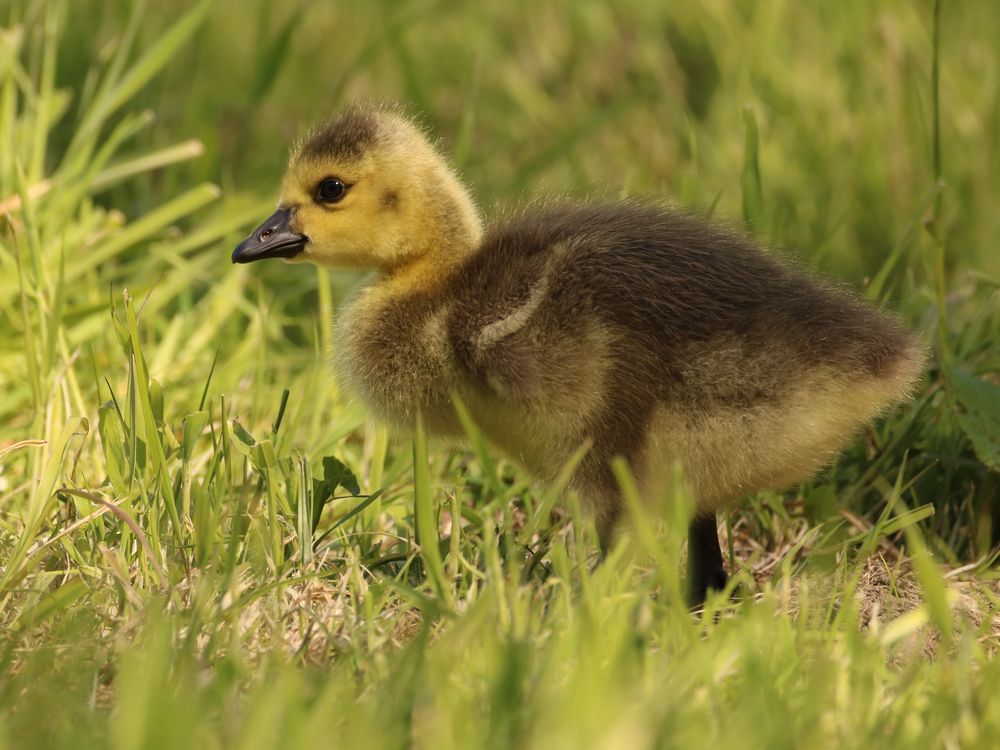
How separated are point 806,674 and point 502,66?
340cm

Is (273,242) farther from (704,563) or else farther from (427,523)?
(704,563)

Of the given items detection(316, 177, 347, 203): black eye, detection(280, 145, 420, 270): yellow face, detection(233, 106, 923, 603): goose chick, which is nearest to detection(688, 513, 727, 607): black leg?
detection(233, 106, 923, 603): goose chick

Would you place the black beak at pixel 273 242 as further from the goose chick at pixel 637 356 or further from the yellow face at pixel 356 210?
the goose chick at pixel 637 356

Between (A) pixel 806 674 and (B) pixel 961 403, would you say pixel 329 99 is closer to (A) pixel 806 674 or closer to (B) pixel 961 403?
(B) pixel 961 403

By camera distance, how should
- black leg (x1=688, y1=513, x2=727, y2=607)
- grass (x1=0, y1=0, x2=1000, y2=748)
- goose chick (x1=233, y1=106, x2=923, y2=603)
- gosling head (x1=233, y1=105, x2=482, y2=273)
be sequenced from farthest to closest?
gosling head (x1=233, y1=105, x2=482, y2=273), black leg (x1=688, y1=513, x2=727, y2=607), goose chick (x1=233, y1=106, x2=923, y2=603), grass (x1=0, y1=0, x2=1000, y2=748)

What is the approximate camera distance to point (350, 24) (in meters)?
5.46

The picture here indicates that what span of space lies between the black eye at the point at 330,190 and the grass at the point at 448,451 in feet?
1.17

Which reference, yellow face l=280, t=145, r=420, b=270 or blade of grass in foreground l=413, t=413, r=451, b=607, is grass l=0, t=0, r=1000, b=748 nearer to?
blade of grass in foreground l=413, t=413, r=451, b=607

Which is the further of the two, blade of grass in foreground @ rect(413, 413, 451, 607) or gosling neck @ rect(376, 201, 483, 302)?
gosling neck @ rect(376, 201, 483, 302)

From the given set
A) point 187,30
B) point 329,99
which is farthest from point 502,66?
point 187,30

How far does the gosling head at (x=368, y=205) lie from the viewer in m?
2.60

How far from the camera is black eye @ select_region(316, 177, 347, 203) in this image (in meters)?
2.64

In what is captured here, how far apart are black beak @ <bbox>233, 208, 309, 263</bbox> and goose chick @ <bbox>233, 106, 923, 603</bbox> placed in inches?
8.3

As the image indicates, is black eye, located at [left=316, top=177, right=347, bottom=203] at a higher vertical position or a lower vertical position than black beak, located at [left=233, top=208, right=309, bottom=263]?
higher
